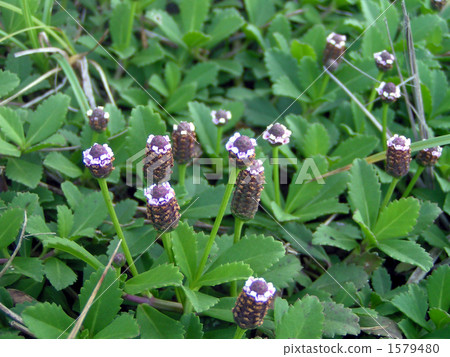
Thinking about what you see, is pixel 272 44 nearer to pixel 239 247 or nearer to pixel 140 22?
pixel 140 22

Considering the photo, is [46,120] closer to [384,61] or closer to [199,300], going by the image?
[199,300]

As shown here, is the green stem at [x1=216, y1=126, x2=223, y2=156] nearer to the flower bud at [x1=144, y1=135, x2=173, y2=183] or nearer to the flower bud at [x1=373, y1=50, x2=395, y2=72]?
the flower bud at [x1=144, y1=135, x2=173, y2=183]

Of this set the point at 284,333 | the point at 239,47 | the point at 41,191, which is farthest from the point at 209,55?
the point at 284,333

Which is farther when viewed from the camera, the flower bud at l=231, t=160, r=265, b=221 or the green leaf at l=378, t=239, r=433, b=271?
the green leaf at l=378, t=239, r=433, b=271

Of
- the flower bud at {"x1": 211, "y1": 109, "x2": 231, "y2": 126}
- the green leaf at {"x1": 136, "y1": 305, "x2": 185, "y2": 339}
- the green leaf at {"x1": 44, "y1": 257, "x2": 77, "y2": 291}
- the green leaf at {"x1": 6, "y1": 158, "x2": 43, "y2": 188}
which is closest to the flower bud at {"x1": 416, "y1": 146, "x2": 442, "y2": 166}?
the flower bud at {"x1": 211, "y1": 109, "x2": 231, "y2": 126}

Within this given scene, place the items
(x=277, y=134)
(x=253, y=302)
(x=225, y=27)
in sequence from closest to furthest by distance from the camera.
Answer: (x=253, y=302) → (x=277, y=134) → (x=225, y=27)

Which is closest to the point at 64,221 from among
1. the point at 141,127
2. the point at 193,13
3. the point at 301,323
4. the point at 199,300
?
the point at 141,127
